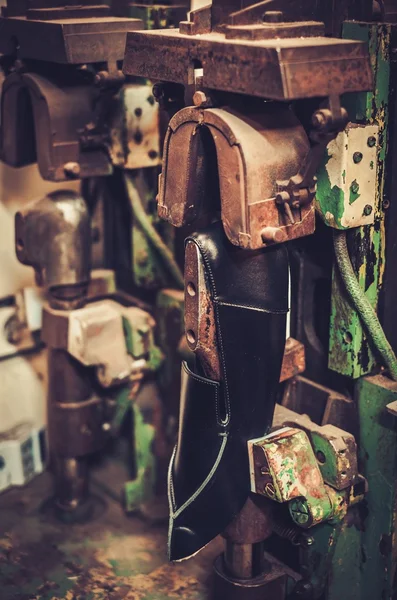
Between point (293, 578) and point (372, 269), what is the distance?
2.44 feet

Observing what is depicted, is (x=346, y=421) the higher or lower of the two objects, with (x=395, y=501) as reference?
higher

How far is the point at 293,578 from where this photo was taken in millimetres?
2000

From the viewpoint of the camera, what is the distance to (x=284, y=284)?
1681 millimetres

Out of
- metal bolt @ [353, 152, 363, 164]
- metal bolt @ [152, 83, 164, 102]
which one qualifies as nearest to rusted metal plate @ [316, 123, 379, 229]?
metal bolt @ [353, 152, 363, 164]

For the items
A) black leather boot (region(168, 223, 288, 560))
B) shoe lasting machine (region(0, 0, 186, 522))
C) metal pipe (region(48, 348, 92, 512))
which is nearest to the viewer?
black leather boot (region(168, 223, 288, 560))

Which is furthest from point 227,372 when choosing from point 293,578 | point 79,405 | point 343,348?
point 79,405

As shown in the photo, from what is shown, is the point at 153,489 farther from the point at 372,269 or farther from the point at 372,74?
the point at 372,74

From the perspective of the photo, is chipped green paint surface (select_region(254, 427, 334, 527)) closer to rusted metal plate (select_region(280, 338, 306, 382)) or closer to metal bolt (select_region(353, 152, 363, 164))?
rusted metal plate (select_region(280, 338, 306, 382))

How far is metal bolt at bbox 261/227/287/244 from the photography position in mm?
1525

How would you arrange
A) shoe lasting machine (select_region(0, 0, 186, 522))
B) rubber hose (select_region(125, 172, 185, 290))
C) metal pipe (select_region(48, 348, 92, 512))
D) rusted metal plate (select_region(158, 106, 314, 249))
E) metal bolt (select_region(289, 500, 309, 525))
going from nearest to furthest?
rusted metal plate (select_region(158, 106, 314, 249)), metal bolt (select_region(289, 500, 309, 525)), shoe lasting machine (select_region(0, 0, 186, 522)), rubber hose (select_region(125, 172, 185, 290)), metal pipe (select_region(48, 348, 92, 512))

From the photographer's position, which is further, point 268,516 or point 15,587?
point 15,587


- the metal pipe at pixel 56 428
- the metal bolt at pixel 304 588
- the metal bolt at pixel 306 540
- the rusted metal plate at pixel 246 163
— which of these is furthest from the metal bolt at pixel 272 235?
the metal pipe at pixel 56 428

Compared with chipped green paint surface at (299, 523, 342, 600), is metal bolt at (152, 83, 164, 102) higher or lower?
higher

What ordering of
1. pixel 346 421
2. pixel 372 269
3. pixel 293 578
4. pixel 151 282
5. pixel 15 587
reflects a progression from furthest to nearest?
pixel 151 282
pixel 15 587
pixel 293 578
pixel 346 421
pixel 372 269
